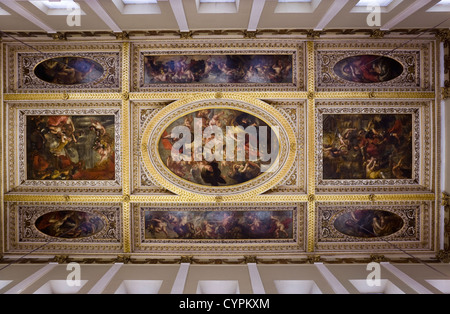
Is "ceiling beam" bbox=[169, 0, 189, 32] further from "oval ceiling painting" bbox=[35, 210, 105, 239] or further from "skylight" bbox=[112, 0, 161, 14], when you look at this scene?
"oval ceiling painting" bbox=[35, 210, 105, 239]

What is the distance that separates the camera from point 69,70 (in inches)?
360

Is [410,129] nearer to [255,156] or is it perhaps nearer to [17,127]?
[255,156]

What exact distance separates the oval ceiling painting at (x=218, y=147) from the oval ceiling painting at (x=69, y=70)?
3.08 m

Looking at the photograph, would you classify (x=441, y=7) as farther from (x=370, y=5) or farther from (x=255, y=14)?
(x=255, y=14)

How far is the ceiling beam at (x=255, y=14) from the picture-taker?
7198 millimetres

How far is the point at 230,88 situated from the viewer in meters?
9.09

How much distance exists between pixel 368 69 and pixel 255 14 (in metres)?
4.35

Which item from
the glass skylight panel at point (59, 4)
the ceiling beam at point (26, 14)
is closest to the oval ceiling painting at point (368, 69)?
the glass skylight panel at point (59, 4)

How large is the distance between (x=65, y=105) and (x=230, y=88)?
561 centimetres

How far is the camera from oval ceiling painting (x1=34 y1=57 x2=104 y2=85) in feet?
29.9

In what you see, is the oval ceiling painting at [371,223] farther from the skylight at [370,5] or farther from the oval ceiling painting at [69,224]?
the oval ceiling painting at [69,224]

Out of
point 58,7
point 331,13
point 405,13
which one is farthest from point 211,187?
point 405,13

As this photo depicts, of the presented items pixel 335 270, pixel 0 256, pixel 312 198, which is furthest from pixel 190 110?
pixel 0 256

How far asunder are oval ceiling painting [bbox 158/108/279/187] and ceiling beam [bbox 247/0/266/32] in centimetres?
264
